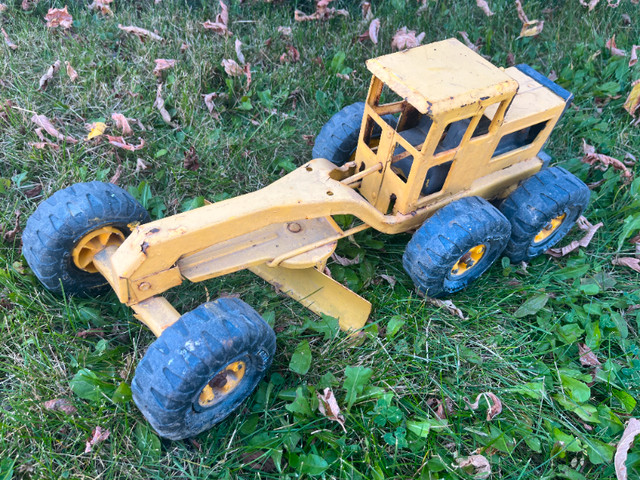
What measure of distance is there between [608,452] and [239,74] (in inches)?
150

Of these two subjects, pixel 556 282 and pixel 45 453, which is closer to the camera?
pixel 45 453

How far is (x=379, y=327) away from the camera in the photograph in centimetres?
357

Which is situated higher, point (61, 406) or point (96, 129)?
point (96, 129)

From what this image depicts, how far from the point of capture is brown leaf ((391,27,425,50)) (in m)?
5.16

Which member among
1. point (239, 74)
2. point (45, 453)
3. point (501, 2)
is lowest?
point (45, 453)

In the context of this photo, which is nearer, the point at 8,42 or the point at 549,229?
the point at 549,229

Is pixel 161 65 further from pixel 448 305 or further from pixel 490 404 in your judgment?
pixel 490 404

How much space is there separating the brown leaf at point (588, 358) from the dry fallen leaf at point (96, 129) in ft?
12.0

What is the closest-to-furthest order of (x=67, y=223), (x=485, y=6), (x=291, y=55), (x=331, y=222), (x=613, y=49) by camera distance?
(x=67, y=223) < (x=331, y=222) < (x=291, y=55) < (x=613, y=49) < (x=485, y=6)

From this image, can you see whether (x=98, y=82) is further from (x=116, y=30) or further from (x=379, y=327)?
(x=379, y=327)

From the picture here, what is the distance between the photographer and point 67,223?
308cm

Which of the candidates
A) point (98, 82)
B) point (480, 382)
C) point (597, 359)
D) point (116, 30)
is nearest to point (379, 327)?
point (480, 382)

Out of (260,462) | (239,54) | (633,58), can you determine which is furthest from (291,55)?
(260,462)

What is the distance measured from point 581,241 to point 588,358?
3.26 ft
